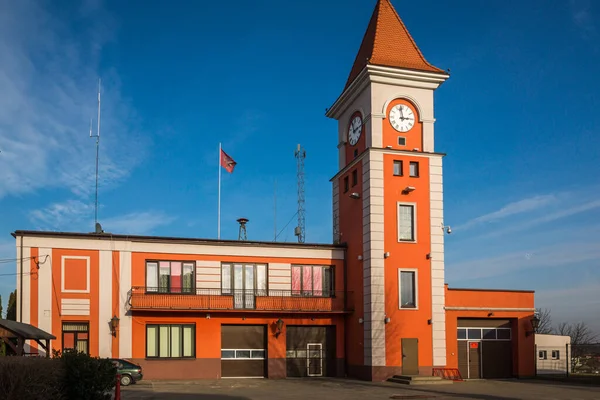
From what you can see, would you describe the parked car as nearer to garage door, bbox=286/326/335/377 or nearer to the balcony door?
the balcony door

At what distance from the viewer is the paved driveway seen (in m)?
23.1

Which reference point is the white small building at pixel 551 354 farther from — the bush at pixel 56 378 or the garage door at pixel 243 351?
the bush at pixel 56 378

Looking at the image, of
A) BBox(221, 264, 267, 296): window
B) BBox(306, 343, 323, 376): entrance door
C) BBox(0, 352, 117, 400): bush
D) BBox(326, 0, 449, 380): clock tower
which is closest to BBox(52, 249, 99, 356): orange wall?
BBox(221, 264, 267, 296): window

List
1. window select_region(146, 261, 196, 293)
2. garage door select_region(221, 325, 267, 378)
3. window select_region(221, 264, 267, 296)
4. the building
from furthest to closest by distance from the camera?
window select_region(221, 264, 267, 296) < garage door select_region(221, 325, 267, 378) < window select_region(146, 261, 196, 293) < the building

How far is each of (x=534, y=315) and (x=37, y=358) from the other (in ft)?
87.2

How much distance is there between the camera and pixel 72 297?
2962 centimetres

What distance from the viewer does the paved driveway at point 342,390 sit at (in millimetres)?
23141

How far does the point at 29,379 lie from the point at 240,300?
60.7 ft

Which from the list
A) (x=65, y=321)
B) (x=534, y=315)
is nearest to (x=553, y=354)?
(x=534, y=315)

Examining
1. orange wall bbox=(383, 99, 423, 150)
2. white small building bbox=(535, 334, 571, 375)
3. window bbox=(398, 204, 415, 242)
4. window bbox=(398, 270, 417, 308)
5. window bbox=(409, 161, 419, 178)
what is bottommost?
white small building bbox=(535, 334, 571, 375)

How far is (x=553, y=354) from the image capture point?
1458 inches

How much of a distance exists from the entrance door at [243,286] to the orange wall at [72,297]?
21.6ft

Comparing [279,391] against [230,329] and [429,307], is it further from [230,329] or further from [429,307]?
[429,307]

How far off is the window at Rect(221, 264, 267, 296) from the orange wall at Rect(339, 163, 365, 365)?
452cm
